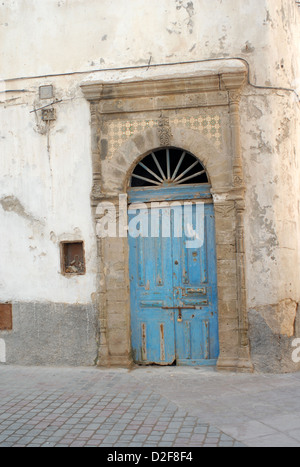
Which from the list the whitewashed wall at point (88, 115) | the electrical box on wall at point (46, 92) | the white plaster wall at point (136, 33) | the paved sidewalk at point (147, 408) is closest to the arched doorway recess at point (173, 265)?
the paved sidewalk at point (147, 408)

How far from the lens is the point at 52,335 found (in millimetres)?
7297

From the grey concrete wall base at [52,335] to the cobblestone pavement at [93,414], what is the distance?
0.32 meters

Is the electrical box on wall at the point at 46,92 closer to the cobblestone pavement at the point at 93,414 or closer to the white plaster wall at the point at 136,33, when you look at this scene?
the white plaster wall at the point at 136,33

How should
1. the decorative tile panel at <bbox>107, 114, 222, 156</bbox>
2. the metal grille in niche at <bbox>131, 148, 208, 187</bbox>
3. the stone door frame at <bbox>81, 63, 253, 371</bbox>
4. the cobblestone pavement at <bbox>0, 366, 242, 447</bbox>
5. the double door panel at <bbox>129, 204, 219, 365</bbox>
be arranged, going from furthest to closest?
the metal grille in niche at <bbox>131, 148, 208, 187</bbox>
the double door panel at <bbox>129, 204, 219, 365</bbox>
the decorative tile panel at <bbox>107, 114, 222, 156</bbox>
the stone door frame at <bbox>81, 63, 253, 371</bbox>
the cobblestone pavement at <bbox>0, 366, 242, 447</bbox>

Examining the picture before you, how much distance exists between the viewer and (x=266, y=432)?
461 centimetres

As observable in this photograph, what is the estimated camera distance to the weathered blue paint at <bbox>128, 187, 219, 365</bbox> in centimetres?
695

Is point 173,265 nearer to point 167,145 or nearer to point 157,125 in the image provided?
point 167,145

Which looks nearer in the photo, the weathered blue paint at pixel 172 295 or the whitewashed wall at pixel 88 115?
the whitewashed wall at pixel 88 115

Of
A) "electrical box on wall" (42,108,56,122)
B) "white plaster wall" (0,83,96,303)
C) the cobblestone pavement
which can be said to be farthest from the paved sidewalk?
"electrical box on wall" (42,108,56,122)

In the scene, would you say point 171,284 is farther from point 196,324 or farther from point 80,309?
point 80,309

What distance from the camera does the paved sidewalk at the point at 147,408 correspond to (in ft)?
15.0

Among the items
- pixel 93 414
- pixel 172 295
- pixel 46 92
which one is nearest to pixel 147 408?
pixel 93 414

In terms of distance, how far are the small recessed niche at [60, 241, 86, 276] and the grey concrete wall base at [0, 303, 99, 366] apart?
0.48 meters

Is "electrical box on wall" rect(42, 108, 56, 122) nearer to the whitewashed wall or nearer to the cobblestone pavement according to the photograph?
the whitewashed wall
